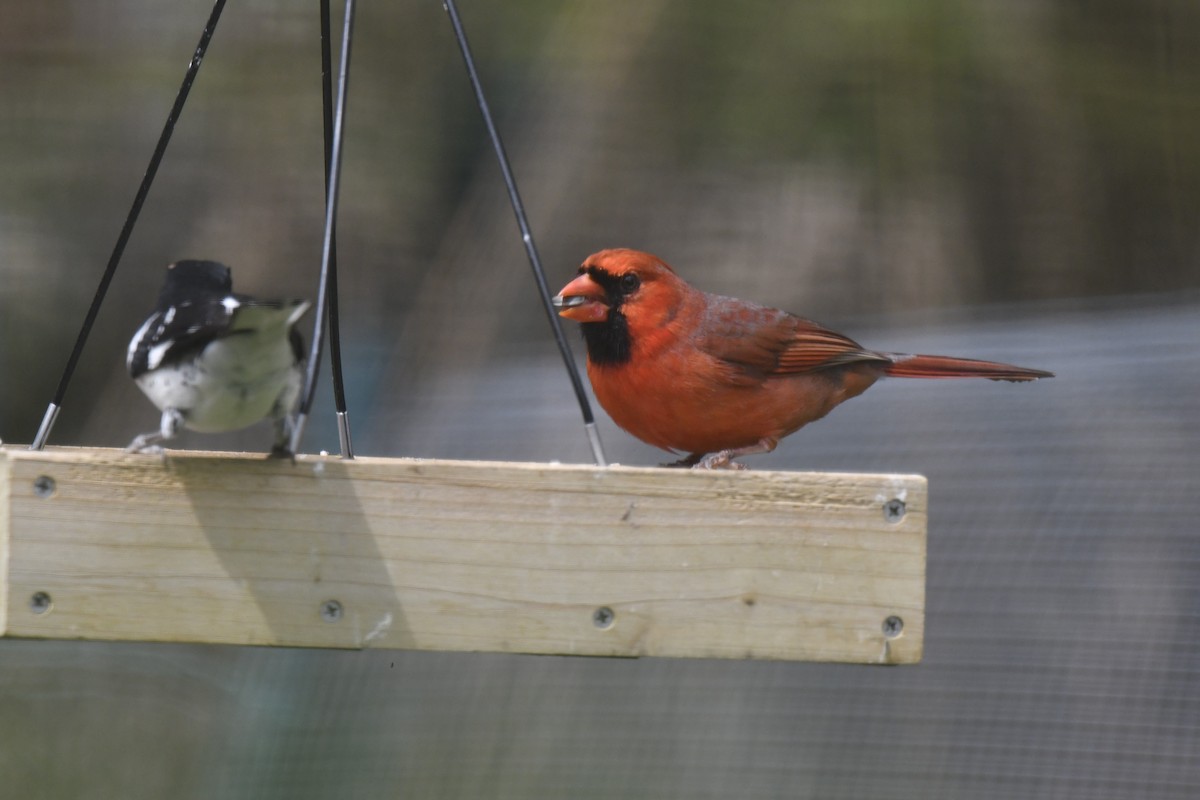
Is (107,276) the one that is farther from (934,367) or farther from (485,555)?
(934,367)

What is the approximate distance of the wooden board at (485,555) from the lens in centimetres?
231

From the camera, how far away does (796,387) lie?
328cm

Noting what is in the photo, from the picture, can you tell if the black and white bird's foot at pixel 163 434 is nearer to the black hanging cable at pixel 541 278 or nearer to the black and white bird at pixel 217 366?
the black and white bird at pixel 217 366

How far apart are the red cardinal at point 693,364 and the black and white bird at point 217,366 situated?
0.88m

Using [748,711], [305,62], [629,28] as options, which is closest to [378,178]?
[305,62]

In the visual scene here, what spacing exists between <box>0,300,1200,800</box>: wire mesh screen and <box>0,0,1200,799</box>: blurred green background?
0.03ft

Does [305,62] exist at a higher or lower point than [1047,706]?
higher

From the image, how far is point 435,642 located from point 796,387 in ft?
4.24

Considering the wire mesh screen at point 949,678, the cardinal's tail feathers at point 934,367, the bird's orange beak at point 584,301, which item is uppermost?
the bird's orange beak at point 584,301

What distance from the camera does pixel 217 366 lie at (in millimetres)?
2393

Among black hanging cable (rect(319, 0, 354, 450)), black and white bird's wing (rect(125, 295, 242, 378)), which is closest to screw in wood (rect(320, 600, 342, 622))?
black hanging cable (rect(319, 0, 354, 450))

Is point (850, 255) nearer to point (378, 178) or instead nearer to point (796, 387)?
point (378, 178)

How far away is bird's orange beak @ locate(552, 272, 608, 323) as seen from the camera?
125 inches

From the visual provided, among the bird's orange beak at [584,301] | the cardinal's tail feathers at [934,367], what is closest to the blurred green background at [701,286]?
the cardinal's tail feathers at [934,367]
